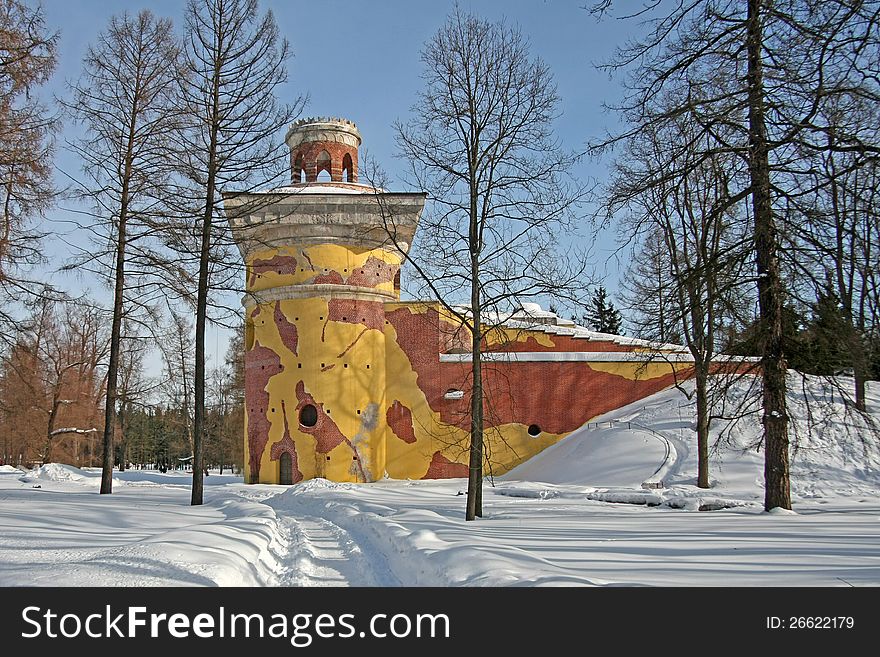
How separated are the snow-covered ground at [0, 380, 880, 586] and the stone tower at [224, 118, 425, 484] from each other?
15.4 feet

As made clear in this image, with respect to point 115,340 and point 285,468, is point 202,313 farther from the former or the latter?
point 285,468

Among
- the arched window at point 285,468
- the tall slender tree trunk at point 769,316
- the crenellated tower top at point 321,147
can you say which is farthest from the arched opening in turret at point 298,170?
the tall slender tree trunk at point 769,316

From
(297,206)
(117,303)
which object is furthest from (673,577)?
(297,206)

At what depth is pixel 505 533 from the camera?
10320mm

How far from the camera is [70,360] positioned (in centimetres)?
4334

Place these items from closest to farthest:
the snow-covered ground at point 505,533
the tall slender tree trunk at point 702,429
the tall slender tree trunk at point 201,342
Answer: the snow-covered ground at point 505,533
the tall slender tree trunk at point 201,342
the tall slender tree trunk at point 702,429

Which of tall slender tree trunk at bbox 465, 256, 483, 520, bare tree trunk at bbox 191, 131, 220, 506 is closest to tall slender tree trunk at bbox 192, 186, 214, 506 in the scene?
bare tree trunk at bbox 191, 131, 220, 506

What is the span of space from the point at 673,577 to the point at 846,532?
3849mm

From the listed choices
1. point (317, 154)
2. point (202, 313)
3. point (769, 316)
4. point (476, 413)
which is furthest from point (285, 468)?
point (769, 316)

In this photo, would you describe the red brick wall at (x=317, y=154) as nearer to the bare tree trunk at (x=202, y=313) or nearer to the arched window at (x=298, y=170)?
the arched window at (x=298, y=170)

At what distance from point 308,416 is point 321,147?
37.4ft

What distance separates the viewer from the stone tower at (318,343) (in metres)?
26.4

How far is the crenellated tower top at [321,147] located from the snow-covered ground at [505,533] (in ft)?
46.5
